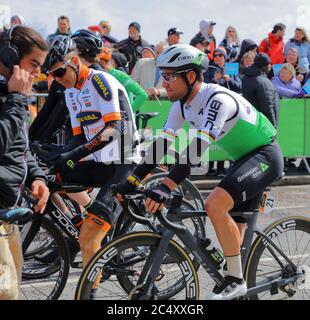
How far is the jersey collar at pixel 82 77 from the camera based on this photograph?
17.0ft

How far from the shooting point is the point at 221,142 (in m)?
4.60

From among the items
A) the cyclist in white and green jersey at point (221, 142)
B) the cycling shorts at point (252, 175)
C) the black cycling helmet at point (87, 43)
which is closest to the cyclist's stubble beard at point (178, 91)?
the cyclist in white and green jersey at point (221, 142)

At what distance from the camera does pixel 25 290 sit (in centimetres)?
541

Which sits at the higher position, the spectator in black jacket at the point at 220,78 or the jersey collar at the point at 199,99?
the jersey collar at the point at 199,99

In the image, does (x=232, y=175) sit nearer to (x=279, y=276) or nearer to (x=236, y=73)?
(x=279, y=276)

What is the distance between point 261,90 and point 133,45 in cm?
376

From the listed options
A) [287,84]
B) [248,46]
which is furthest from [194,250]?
[248,46]

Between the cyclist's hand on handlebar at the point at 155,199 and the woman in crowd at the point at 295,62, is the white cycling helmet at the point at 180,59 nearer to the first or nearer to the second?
the cyclist's hand on handlebar at the point at 155,199

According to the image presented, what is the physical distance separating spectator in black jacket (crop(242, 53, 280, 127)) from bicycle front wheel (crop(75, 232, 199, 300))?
18.9ft

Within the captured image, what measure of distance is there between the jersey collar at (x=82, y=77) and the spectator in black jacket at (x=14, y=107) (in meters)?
1.43

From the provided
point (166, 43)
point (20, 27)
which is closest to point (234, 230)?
point (20, 27)
